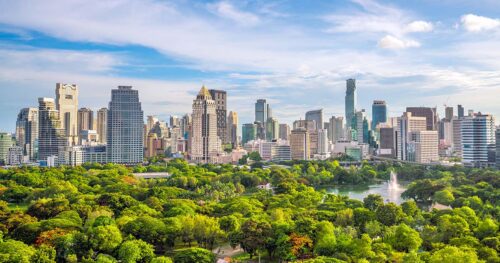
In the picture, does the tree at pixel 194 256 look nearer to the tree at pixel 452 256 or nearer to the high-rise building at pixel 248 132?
the tree at pixel 452 256

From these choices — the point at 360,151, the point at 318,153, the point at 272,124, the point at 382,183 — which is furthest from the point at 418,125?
the point at 272,124

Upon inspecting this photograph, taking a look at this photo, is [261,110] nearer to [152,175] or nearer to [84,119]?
[84,119]

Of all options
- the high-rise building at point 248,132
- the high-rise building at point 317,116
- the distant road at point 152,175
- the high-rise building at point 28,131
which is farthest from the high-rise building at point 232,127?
the distant road at point 152,175

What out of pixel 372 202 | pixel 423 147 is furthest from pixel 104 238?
pixel 423 147

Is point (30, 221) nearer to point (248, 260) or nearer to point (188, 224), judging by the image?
point (188, 224)

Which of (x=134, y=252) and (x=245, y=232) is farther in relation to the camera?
(x=245, y=232)

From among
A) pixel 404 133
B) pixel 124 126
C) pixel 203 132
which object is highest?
pixel 124 126
